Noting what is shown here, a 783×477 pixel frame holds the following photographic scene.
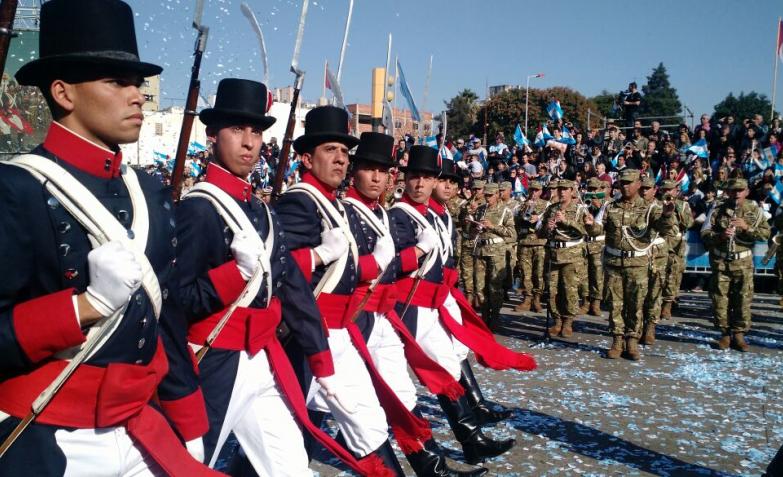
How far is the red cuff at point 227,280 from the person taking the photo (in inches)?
123

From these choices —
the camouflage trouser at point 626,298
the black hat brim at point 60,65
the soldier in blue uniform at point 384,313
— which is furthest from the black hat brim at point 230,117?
the camouflage trouser at point 626,298

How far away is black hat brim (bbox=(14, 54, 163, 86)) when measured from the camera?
2117mm

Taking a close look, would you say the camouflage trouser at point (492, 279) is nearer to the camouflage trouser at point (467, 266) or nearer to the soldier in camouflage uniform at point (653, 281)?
the camouflage trouser at point (467, 266)

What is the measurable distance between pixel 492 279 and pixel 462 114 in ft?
131

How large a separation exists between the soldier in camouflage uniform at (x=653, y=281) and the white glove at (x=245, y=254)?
291 inches

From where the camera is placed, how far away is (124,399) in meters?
2.15

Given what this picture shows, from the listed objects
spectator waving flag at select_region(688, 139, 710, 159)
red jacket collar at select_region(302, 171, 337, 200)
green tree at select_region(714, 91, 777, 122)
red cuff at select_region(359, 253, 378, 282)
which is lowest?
red cuff at select_region(359, 253, 378, 282)

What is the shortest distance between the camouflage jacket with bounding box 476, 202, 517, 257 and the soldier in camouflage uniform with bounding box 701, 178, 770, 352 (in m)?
3.12

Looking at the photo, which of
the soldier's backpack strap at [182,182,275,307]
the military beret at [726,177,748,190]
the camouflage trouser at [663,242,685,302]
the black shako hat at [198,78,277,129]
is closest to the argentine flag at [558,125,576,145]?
the camouflage trouser at [663,242,685,302]

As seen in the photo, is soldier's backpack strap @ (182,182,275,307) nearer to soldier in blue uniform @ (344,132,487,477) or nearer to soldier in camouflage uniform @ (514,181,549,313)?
soldier in blue uniform @ (344,132,487,477)

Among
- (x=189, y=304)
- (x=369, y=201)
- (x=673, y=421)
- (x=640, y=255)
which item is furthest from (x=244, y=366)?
(x=640, y=255)

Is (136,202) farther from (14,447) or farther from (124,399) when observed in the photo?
(14,447)

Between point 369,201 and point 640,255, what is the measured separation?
17.8ft

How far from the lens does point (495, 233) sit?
37.5ft
